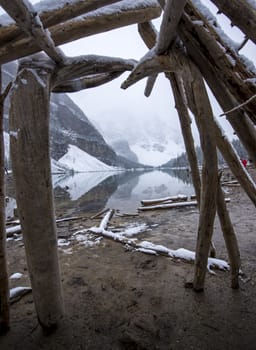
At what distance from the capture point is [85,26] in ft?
5.95

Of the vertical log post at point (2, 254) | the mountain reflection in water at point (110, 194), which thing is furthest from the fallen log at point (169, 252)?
the mountain reflection in water at point (110, 194)

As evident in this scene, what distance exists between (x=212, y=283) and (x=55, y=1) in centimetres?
370

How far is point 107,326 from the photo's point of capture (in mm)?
2223

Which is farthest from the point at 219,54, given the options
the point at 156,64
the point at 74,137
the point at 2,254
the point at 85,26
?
the point at 74,137

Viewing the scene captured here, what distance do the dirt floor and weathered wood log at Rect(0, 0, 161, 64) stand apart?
107 inches

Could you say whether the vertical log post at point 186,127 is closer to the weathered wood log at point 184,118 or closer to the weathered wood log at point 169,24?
the weathered wood log at point 184,118

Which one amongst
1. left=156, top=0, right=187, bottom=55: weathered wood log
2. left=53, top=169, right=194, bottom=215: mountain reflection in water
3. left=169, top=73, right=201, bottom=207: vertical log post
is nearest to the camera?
left=156, top=0, right=187, bottom=55: weathered wood log

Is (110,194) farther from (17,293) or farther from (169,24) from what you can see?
(169,24)

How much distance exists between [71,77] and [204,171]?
1712 mm

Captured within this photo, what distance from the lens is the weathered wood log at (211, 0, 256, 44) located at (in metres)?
1.13

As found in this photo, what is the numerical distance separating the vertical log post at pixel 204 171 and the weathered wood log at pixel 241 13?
631 millimetres

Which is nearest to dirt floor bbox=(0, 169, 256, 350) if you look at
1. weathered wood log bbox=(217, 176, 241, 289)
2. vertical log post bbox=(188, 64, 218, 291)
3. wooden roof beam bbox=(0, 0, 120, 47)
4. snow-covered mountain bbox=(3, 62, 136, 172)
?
weathered wood log bbox=(217, 176, 241, 289)

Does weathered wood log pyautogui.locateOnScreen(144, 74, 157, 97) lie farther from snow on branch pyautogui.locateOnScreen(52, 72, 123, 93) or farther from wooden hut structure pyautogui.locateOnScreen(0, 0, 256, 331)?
wooden hut structure pyautogui.locateOnScreen(0, 0, 256, 331)

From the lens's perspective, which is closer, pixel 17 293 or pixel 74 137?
pixel 17 293
